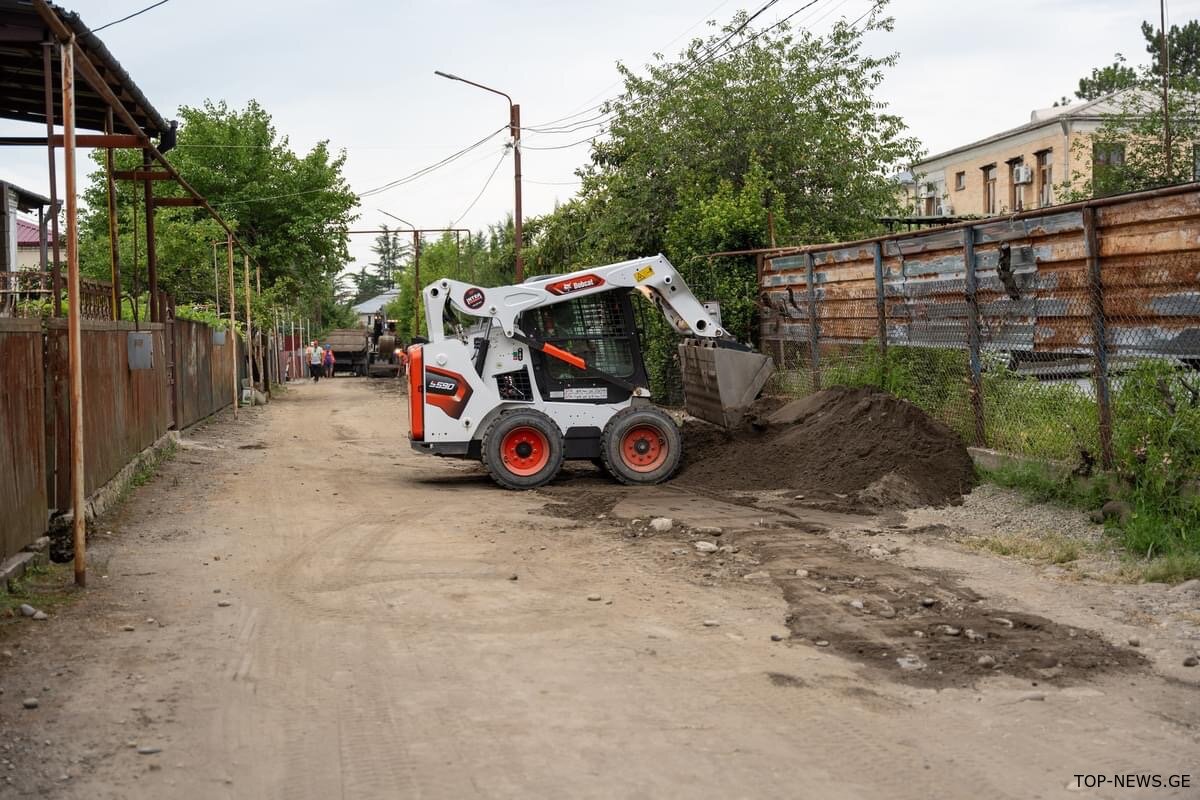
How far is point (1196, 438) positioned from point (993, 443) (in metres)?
3.01

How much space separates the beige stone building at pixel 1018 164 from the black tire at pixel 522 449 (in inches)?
1142

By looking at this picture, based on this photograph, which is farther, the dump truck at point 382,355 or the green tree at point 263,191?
the dump truck at point 382,355

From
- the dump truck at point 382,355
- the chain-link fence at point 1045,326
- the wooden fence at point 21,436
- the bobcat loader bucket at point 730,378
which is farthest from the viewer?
the dump truck at point 382,355

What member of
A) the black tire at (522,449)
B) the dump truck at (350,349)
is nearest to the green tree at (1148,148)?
the black tire at (522,449)

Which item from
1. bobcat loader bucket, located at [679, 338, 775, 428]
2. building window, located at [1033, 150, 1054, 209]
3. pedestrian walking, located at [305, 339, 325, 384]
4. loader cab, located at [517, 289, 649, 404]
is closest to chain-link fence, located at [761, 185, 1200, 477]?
bobcat loader bucket, located at [679, 338, 775, 428]

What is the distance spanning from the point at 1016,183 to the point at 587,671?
4520cm

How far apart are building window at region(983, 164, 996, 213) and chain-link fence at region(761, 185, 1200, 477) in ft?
125

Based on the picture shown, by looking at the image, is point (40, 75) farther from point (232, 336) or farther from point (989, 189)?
point (989, 189)

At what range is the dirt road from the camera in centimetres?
464

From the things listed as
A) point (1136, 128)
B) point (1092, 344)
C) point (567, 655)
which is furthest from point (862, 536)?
point (1136, 128)

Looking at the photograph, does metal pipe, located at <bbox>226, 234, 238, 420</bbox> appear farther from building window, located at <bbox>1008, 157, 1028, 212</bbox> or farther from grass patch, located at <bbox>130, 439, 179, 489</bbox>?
building window, located at <bbox>1008, 157, 1028, 212</bbox>

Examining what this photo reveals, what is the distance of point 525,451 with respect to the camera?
1380 cm

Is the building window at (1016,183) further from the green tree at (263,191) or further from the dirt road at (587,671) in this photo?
the dirt road at (587,671)

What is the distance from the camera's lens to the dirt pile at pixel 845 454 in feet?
37.1
